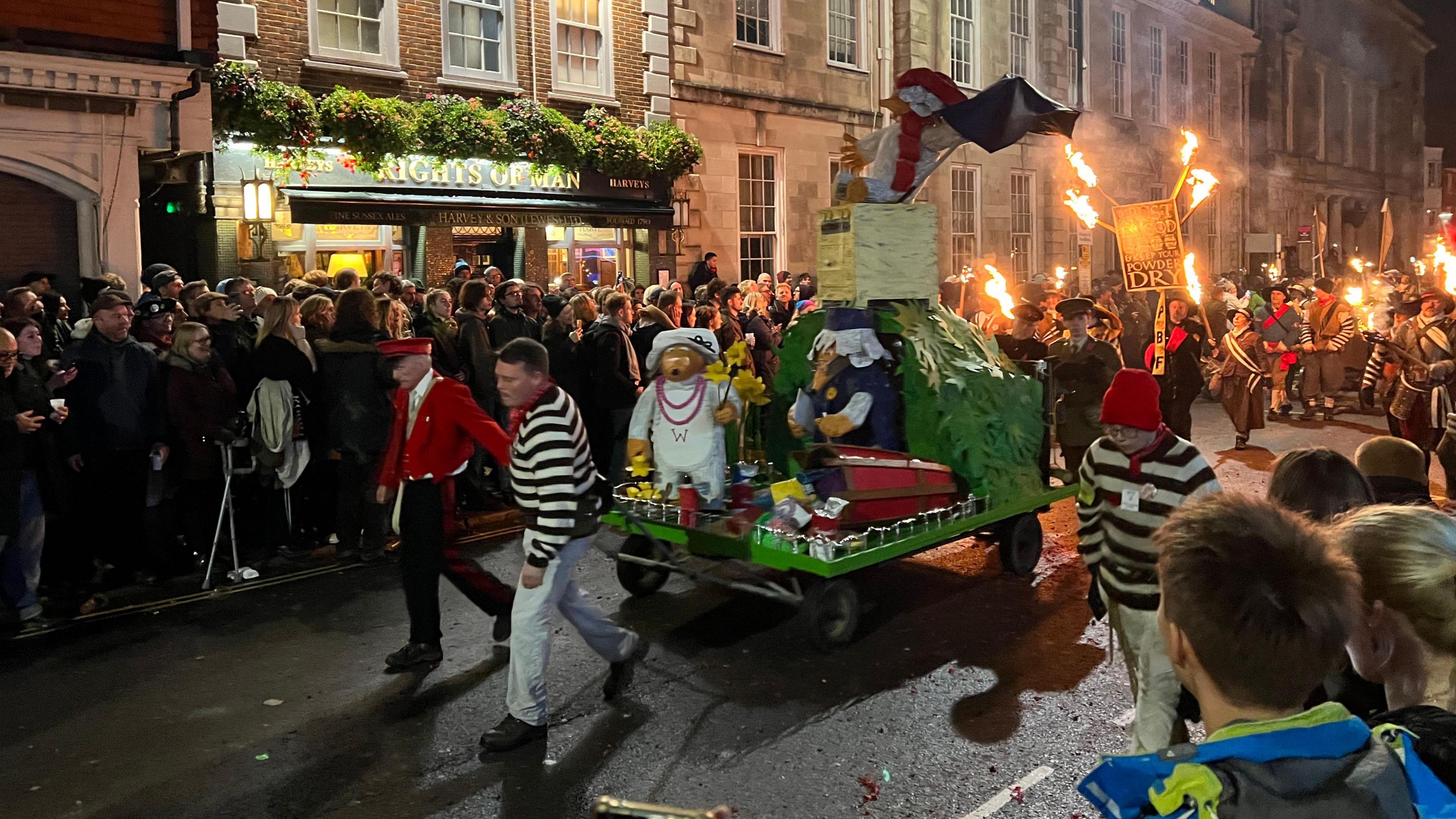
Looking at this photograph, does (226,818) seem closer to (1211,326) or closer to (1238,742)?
(1238,742)

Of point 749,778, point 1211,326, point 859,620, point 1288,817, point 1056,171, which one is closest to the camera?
point 1288,817

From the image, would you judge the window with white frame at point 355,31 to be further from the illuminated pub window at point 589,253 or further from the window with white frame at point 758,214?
the window with white frame at point 758,214

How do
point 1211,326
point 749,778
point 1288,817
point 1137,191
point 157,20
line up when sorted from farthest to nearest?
point 1137,191 → point 1211,326 → point 157,20 → point 749,778 → point 1288,817

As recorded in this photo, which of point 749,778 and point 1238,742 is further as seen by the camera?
point 749,778

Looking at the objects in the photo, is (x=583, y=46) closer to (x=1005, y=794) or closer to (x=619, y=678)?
(x=619, y=678)

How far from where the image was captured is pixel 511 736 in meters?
5.31

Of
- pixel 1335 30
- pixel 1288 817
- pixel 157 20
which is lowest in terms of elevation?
pixel 1288 817

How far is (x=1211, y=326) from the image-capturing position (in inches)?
714

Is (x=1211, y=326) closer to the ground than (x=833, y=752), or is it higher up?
higher up

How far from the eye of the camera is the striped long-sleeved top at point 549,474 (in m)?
5.46

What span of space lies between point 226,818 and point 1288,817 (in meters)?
4.16

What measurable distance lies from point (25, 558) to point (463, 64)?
10.8 meters

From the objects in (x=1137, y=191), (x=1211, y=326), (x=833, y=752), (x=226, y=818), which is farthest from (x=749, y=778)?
(x=1137, y=191)

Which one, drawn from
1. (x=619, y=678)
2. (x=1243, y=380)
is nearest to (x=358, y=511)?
(x=619, y=678)
